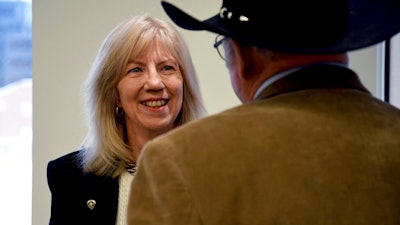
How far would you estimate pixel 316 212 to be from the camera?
2.42 feet

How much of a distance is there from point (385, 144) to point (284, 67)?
183 mm

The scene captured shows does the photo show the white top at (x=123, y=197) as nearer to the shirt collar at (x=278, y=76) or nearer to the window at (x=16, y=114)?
the shirt collar at (x=278, y=76)

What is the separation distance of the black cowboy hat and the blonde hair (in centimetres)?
76

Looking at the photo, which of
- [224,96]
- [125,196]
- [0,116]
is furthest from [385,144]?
[0,116]

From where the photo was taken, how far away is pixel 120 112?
1688 millimetres

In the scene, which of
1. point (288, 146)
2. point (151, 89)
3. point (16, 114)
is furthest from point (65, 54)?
point (288, 146)

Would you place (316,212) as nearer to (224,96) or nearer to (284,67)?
(284,67)

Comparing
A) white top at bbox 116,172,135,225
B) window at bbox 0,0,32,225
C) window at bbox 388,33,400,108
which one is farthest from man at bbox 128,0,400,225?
window at bbox 0,0,32,225

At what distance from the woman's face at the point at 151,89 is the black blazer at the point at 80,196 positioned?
0.21 metres

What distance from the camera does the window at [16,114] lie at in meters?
2.68

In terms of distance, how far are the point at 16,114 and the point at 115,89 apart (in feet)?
4.12

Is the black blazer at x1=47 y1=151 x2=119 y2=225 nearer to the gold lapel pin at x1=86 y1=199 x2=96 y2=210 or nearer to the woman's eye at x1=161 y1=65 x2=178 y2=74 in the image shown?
the gold lapel pin at x1=86 y1=199 x2=96 y2=210

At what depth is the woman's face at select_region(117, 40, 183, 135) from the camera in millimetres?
1587

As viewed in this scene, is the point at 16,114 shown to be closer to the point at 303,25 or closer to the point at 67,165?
the point at 67,165
